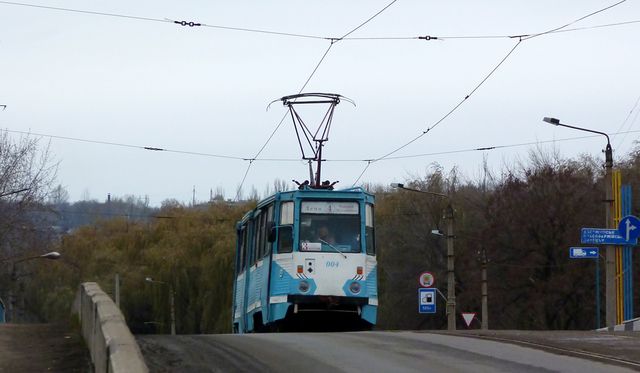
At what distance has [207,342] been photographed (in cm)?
1623

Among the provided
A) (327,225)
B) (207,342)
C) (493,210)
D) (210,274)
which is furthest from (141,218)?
(207,342)

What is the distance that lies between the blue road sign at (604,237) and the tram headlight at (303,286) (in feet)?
30.3

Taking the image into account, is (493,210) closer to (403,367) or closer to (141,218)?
(141,218)

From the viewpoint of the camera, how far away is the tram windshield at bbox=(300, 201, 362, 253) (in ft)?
78.1

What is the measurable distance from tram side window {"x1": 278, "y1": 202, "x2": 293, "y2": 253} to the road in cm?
625

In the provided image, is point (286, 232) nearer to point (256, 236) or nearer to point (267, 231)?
point (267, 231)

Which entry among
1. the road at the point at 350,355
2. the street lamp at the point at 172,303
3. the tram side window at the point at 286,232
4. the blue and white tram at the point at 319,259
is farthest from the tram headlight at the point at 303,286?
the street lamp at the point at 172,303

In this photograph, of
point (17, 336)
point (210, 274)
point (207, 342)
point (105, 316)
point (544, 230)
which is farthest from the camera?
point (210, 274)

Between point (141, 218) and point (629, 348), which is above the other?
point (141, 218)

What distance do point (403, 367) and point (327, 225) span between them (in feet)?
37.4

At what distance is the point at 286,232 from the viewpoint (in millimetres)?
23609

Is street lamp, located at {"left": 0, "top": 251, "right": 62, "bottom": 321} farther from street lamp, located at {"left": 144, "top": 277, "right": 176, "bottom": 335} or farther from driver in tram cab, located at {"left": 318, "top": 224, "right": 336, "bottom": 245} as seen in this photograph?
driver in tram cab, located at {"left": 318, "top": 224, "right": 336, "bottom": 245}

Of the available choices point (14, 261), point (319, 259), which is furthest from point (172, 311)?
point (319, 259)

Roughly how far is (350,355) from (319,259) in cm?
963
